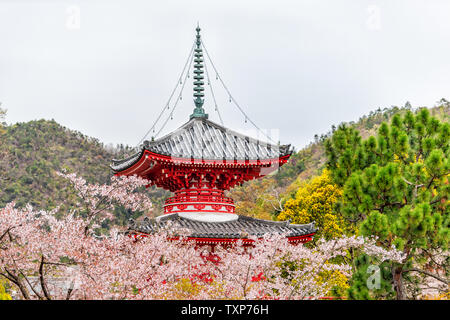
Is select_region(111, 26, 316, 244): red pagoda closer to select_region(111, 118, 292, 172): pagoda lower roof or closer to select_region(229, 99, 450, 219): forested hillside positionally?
select_region(111, 118, 292, 172): pagoda lower roof

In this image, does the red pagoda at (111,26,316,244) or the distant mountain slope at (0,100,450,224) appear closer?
the red pagoda at (111,26,316,244)

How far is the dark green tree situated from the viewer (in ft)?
35.3

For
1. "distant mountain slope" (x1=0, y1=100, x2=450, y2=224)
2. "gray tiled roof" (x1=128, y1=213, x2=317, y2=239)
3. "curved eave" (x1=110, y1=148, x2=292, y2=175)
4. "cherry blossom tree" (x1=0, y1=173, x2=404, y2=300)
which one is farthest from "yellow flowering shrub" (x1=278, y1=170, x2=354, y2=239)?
"distant mountain slope" (x1=0, y1=100, x2=450, y2=224)

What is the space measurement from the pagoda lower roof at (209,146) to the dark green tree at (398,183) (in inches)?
83.0

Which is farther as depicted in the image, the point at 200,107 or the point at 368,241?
the point at 200,107

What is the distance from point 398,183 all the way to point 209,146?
5.25 metres

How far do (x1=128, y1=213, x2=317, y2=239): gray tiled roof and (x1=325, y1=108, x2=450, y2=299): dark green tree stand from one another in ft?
6.82

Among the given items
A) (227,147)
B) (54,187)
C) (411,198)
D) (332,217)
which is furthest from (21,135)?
(411,198)

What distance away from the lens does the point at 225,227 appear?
45.6 feet

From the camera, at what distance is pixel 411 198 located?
1184 cm

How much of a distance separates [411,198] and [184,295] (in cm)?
550

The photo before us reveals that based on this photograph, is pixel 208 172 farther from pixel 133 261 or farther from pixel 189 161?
pixel 133 261

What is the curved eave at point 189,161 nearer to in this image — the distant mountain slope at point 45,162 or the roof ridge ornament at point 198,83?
the roof ridge ornament at point 198,83
